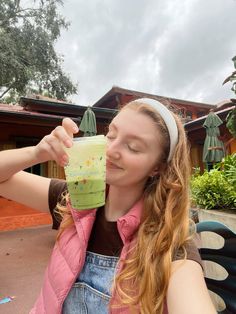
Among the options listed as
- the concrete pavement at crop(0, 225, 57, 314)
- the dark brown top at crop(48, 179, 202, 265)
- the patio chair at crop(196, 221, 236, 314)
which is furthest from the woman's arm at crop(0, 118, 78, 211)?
the concrete pavement at crop(0, 225, 57, 314)

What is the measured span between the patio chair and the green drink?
0.52 metres

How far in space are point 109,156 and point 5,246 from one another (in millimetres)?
6668

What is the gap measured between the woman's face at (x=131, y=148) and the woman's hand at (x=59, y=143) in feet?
0.59

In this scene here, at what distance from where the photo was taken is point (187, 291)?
0.95 meters

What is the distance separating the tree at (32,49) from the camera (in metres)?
18.5

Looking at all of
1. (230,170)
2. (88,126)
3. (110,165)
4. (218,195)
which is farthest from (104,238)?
(88,126)

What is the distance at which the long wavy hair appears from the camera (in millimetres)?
1050

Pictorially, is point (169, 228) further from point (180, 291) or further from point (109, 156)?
point (109, 156)

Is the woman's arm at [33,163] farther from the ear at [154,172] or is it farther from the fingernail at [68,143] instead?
the ear at [154,172]

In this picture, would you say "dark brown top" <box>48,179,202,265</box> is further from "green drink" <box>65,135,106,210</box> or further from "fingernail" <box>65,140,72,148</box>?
"fingernail" <box>65,140,72,148</box>

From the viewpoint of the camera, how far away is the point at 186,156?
133 centimetres

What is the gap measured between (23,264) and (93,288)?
491 centimetres

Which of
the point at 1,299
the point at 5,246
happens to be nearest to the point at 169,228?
the point at 1,299

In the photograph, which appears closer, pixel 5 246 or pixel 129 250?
pixel 129 250
